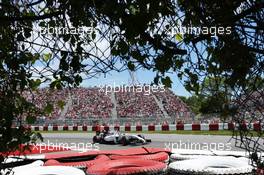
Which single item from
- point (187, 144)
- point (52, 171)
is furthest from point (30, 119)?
point (187, 144)

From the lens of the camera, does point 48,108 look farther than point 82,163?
No

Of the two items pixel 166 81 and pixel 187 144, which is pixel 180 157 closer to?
pixel 166 81

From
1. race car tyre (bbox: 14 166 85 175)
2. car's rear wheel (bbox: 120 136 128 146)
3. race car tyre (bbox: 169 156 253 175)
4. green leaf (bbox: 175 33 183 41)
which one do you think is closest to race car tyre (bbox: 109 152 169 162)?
race car tyre (bbox: 169 156 253 175)

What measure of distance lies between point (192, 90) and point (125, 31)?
552mm

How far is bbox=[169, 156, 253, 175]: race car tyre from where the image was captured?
423cm

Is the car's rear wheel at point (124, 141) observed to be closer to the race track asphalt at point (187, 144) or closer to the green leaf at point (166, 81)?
the race track asphalt at point (187, 144)

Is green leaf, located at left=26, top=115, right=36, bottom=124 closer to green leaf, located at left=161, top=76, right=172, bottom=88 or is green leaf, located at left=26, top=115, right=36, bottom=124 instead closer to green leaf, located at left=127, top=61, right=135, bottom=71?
green leaf, located at left=127, top=61, right=135, bottom=71

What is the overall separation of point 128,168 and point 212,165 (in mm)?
1024

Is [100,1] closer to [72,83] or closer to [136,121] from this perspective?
[72,83]

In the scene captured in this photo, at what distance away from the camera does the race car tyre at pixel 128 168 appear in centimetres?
428

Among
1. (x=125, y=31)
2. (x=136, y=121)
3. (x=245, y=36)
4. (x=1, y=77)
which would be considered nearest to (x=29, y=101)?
(x=1, y=77)

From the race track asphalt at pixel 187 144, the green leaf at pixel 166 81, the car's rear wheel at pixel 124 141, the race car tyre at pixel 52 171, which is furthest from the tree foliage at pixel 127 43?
the car's rear wheel at pixel 124 141

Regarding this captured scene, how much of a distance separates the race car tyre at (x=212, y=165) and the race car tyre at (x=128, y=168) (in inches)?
6.8

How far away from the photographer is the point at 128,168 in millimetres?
4297
